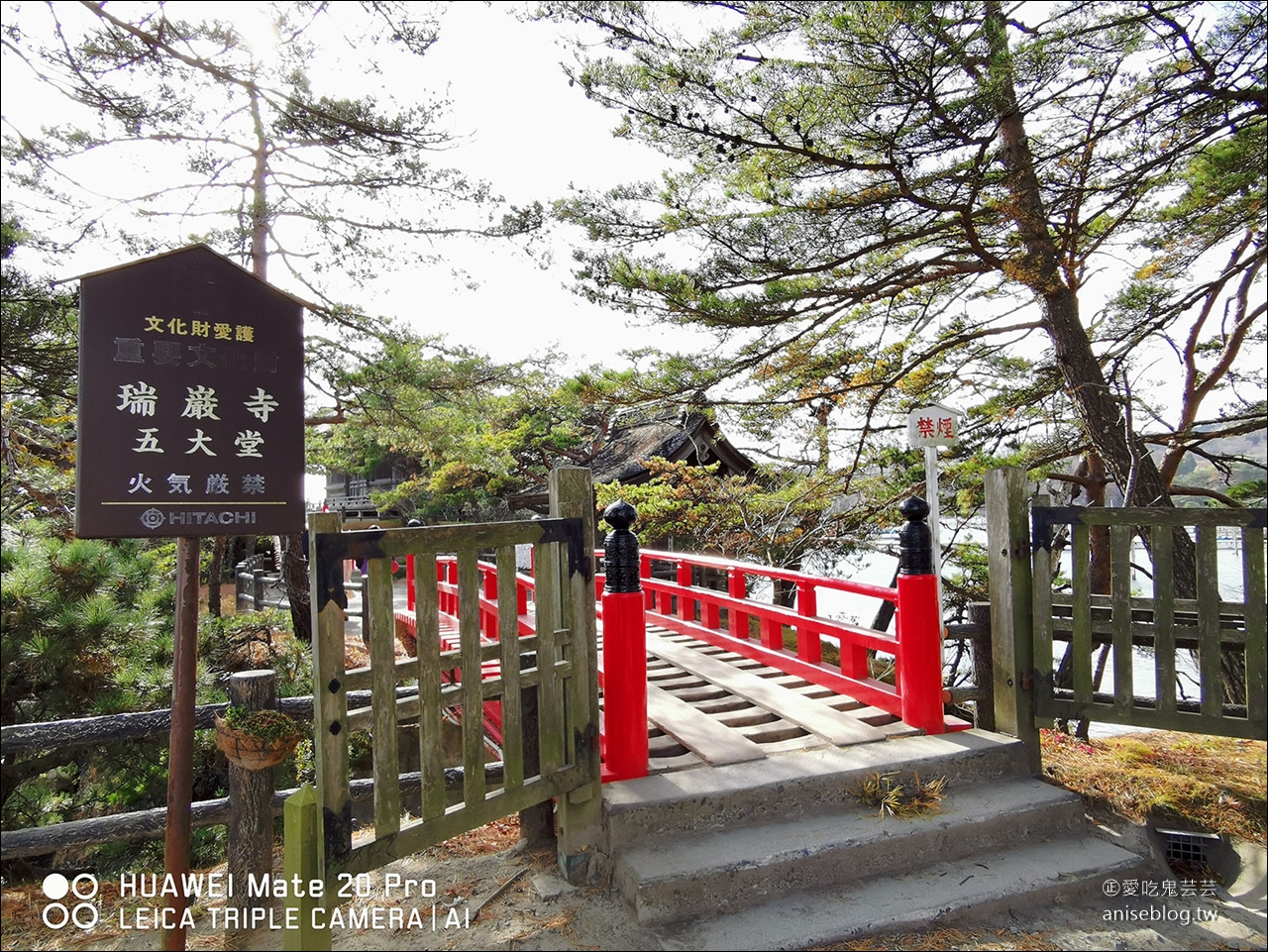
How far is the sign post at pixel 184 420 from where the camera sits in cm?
267

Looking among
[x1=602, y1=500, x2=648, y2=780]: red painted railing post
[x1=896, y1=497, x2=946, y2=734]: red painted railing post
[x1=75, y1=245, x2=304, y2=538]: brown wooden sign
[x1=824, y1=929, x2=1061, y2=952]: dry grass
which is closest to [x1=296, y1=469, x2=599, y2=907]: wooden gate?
[x1=602, y1=500, x2=648, y2=780]: red painted railing post

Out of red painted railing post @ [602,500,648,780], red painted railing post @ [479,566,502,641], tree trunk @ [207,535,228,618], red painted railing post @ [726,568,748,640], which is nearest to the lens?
red painted railing post @ [602,500,648,780]

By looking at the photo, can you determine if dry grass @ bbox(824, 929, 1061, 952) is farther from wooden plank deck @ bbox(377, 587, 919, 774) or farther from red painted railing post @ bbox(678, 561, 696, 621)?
red painted railing post @ bbox(678, 561, 696, 621)

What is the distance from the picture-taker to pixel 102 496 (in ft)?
8.68

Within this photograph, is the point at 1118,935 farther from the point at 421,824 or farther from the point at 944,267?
→ the point at 944,267

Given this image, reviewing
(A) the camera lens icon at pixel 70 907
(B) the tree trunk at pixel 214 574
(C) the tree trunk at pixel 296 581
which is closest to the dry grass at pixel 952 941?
(A) the camera lens icon at pixel 70 907

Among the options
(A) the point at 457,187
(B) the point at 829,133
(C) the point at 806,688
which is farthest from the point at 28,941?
(A) the point at 457,187

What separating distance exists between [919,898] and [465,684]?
6.43ft

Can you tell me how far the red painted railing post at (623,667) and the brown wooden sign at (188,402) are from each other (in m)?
1.43

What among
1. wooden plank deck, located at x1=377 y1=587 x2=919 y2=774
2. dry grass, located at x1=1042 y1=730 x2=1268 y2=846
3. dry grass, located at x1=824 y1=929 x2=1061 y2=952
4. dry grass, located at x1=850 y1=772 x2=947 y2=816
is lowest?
dry grass, located at x1=824 y1=929 x2=1061 y2=952

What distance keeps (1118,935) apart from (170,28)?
22.2ft

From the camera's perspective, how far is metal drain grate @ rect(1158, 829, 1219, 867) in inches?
120

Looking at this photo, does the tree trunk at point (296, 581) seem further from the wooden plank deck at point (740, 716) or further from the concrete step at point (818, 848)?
the concrete step at point (818, 848)

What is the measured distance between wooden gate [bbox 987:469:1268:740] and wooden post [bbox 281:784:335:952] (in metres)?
3.23
